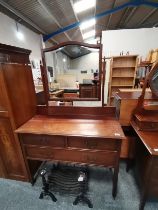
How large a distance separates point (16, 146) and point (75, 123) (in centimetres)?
69

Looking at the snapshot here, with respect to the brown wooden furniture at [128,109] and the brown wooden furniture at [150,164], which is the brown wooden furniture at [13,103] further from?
the brown wooden furniture at [150,164]

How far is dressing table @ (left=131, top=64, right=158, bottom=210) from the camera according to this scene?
1.02m

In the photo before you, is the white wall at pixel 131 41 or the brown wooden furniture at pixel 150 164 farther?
the white wall at pixel 131 41

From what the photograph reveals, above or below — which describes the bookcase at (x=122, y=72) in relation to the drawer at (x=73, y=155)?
above

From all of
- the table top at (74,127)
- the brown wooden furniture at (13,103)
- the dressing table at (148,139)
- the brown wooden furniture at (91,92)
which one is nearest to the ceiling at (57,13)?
the brown wooden furniture at (13,103)

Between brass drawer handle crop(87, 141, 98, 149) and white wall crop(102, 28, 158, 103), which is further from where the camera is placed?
white wall crop(102, 28, 158, 103)

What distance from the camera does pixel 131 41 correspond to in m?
4.30

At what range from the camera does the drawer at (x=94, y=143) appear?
1130mm

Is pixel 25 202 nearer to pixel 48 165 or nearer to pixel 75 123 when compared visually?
pixel 48 165

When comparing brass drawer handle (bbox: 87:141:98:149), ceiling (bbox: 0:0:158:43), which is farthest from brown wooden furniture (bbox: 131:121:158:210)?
ceiling (bbox: 0:0:158:43)

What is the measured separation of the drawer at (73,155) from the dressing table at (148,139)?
0.28 metres

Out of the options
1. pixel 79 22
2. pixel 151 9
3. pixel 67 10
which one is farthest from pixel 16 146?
pixel 151 9

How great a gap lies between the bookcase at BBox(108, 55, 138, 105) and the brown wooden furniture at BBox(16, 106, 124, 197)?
8.36 ft

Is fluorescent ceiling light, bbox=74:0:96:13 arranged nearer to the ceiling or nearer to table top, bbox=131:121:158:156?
the ceiling
